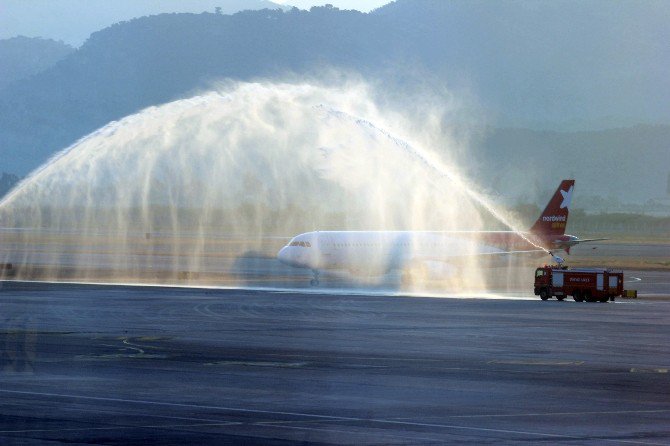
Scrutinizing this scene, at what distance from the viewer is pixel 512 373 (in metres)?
30.7

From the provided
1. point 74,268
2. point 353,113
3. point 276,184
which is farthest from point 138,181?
point 353,113

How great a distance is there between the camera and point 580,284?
64625 millimetres

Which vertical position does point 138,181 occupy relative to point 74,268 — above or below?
above

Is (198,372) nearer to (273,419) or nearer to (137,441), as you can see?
(273,419)

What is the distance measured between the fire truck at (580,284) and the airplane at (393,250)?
16.0 metres

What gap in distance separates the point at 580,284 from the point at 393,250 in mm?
21118

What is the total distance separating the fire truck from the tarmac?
290 inches

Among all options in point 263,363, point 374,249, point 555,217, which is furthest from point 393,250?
point 263,363

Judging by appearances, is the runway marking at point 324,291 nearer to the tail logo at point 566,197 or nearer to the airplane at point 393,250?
the airplane at point 393,250

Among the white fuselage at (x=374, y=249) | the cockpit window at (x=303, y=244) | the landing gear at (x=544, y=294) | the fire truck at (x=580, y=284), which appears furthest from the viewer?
the cockpit window at (x=303, y=244)

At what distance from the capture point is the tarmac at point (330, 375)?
844 inches

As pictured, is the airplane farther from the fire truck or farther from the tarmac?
the tarmac

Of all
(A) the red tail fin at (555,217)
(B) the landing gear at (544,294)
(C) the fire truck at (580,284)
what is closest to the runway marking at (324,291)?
(B) the landing gear at (544,294)

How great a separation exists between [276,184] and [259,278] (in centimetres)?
10424
